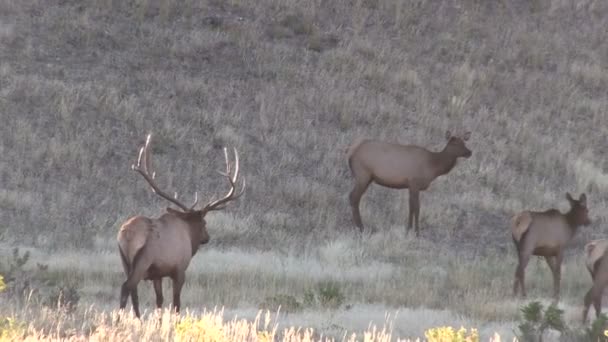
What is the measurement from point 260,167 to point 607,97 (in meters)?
9.44

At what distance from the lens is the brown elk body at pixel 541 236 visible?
1511 cm

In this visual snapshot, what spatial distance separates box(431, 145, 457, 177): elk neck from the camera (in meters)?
19.8

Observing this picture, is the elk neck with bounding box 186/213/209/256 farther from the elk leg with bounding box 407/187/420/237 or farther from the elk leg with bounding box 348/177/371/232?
the elk leg with bounding box 407/187/420/237

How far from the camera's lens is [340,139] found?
24516mm

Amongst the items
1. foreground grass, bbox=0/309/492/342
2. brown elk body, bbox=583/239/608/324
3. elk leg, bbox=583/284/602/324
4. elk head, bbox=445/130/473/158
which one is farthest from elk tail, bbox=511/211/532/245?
foreground grass, bbox=0/309/492/342

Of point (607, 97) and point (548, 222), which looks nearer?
point (548, 222)

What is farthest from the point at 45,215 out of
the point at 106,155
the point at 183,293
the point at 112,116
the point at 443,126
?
the point at 443,126

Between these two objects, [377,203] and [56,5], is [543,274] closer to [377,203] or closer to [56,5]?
[377,203]

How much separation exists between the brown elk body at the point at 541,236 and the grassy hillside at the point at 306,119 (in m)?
0.54

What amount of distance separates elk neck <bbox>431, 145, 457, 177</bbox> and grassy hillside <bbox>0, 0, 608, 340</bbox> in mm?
1195

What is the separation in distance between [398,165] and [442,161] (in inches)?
28.9

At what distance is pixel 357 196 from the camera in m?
20.0

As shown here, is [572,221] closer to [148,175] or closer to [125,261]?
[148,175]

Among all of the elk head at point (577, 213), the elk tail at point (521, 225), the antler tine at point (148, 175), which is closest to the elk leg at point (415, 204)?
the elk head at point (577, 213)
